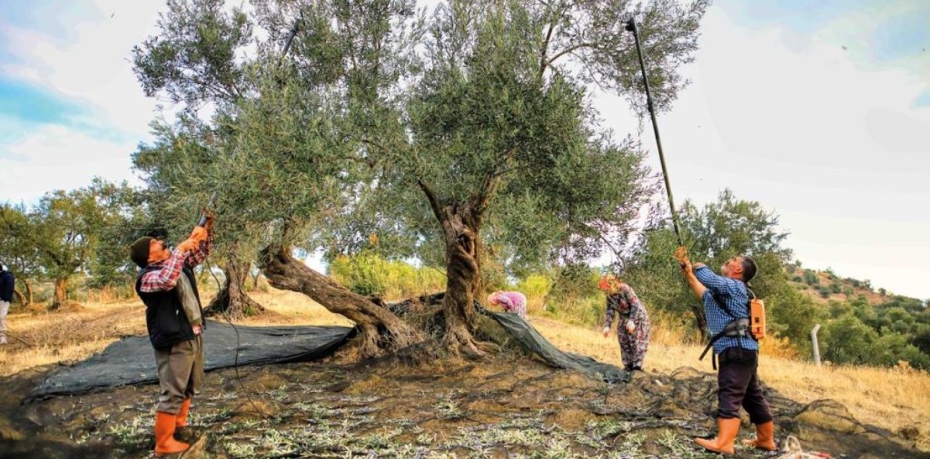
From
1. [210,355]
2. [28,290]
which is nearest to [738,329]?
[210,355]

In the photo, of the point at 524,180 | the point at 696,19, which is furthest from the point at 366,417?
the point at 696,19

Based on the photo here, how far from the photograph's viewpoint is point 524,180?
848cm

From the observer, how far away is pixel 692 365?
12.6m

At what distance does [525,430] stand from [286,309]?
1903 cm

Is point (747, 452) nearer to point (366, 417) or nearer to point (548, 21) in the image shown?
point (366, 417)

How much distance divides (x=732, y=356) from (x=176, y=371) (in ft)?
16.9

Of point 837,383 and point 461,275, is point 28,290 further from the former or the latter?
point 837,383

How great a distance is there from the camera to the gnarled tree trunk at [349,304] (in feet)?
31.4

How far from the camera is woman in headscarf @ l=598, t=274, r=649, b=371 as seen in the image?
929 cm

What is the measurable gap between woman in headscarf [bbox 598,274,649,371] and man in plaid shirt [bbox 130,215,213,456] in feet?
19.1

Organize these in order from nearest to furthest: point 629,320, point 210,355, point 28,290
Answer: point 629,320, point 210,355, point 28,290

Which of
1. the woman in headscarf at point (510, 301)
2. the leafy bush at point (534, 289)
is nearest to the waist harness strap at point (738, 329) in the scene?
the woman in headscarf at point (510, 301)

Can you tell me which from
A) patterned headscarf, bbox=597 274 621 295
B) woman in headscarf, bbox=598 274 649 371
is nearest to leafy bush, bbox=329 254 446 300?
woman in headscarf, bbox=598 274 649 371

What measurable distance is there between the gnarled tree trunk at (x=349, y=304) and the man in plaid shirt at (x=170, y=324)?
3784mm
